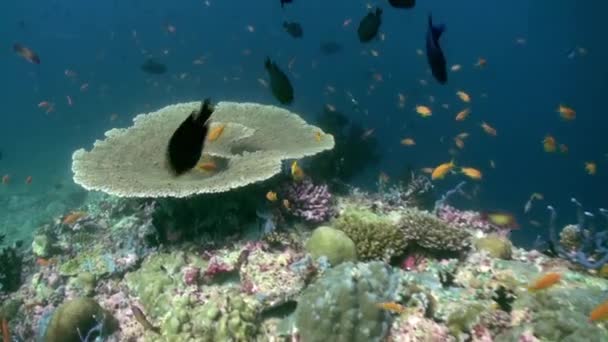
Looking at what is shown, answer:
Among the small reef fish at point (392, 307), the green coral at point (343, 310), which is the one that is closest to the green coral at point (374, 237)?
the green coral at point (343, 310)

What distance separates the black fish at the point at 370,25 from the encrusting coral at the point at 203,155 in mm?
1617

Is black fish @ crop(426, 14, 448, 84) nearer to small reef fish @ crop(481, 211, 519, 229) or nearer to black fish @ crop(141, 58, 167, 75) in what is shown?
small reef fish @ crop(481, 211, 519, 229)

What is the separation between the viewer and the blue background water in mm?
37938

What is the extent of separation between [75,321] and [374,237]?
3.60 m

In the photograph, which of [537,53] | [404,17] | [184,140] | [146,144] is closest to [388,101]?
[404,17]

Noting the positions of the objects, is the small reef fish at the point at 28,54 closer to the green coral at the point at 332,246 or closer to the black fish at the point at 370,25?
the black fish at the point at 370,25

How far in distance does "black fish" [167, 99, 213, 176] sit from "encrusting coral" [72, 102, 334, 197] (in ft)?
7.27

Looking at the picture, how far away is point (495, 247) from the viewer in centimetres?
556

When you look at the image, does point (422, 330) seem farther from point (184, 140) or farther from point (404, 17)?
point (404, 17)

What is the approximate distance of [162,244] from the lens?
5707 millimetres

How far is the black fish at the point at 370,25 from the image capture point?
5.89 m

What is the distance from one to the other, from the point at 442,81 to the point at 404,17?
A: 3411 inches

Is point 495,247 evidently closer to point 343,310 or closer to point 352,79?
point 343,310

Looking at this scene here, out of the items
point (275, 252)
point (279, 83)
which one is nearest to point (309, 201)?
point (275, 252)
